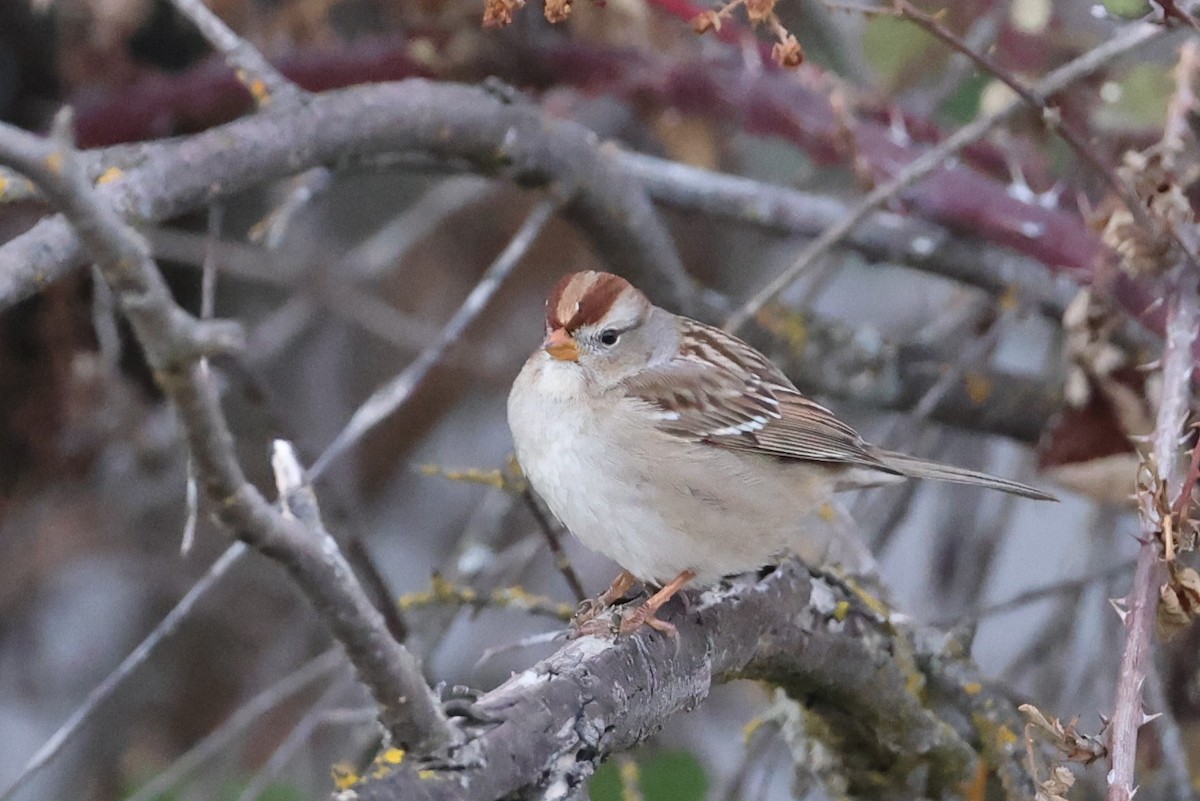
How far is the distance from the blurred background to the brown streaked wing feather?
26 centimetres

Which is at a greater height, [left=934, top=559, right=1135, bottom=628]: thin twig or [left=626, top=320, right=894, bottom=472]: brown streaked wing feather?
[left=626, top=320, right=894, bottom=472]: brown streaked wing feather

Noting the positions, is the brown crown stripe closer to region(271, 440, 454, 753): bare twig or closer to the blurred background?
the blurred background

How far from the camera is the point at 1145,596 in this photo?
1.20 meters

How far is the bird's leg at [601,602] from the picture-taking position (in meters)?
1.57

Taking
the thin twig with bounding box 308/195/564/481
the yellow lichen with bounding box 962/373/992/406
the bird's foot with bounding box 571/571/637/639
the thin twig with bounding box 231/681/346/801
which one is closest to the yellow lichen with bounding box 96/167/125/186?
the thin twig with bounding box 308/195/564/481

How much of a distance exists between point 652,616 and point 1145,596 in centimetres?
52

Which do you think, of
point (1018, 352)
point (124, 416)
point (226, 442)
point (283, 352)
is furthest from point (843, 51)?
point (226, 442)

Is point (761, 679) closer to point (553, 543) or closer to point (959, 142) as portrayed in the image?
point (553, 543)

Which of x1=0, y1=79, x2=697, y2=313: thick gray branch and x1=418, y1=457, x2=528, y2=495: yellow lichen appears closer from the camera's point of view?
x1=0, y1=79, x2=697, y2=313: thick gray branch

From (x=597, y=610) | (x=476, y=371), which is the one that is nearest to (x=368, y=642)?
(x=597, y=610)

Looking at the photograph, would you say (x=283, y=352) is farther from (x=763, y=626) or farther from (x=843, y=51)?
(x=763, y=626)

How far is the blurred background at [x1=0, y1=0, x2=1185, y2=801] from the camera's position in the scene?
224cm

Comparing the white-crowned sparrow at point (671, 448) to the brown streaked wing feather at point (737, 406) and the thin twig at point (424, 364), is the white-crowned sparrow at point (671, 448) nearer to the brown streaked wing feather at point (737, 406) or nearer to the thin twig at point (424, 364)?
the brown streaked wing feather at point (737, 406)

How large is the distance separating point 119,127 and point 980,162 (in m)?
1.65
